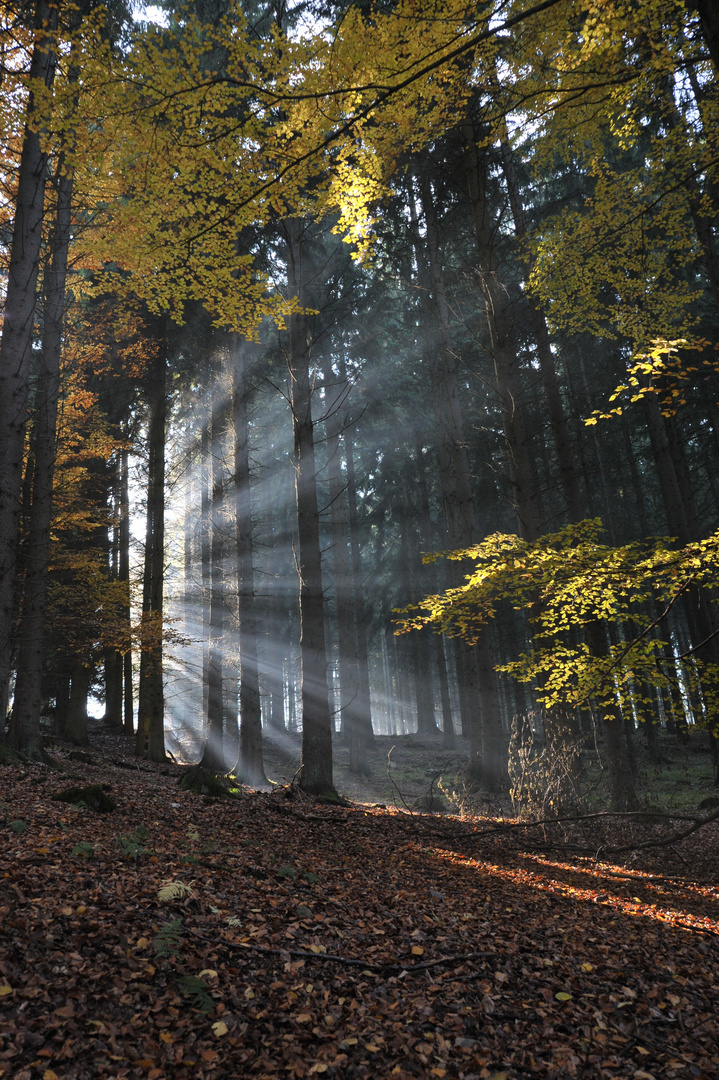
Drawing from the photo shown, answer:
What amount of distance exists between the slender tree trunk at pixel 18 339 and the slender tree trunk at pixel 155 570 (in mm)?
7036

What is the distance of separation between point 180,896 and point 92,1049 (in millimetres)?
1365

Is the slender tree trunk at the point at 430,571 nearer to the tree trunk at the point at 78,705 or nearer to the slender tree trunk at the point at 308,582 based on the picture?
the slender tree trunk at the point at 308,582

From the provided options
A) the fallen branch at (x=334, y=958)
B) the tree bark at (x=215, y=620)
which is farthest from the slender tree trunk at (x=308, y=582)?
the fallen branch at (x=334, y=958)

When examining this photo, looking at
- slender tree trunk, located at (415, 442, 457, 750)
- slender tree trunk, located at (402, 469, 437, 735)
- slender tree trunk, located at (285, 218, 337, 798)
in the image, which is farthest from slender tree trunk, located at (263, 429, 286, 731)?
slender tree trunk, located at (285, 218, 337, 798)

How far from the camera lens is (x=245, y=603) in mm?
13570

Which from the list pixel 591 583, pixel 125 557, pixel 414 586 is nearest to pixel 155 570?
pixel 125 557

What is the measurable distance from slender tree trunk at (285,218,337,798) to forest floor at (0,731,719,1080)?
3.08 meters

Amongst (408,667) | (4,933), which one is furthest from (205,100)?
(408,667)

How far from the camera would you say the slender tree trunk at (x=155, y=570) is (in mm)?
14523

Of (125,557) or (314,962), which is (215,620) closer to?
(125,557)

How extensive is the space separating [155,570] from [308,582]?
717cm

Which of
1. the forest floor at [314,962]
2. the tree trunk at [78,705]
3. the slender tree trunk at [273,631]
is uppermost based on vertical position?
the slender tree trunk at [273,631]

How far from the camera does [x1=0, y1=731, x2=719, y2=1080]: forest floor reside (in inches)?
105

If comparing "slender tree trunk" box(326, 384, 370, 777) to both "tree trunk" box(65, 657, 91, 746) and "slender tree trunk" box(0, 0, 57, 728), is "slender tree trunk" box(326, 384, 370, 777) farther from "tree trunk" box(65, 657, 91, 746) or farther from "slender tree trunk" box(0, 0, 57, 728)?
"slender tree trunk" box(0, 0, 57, 728)
